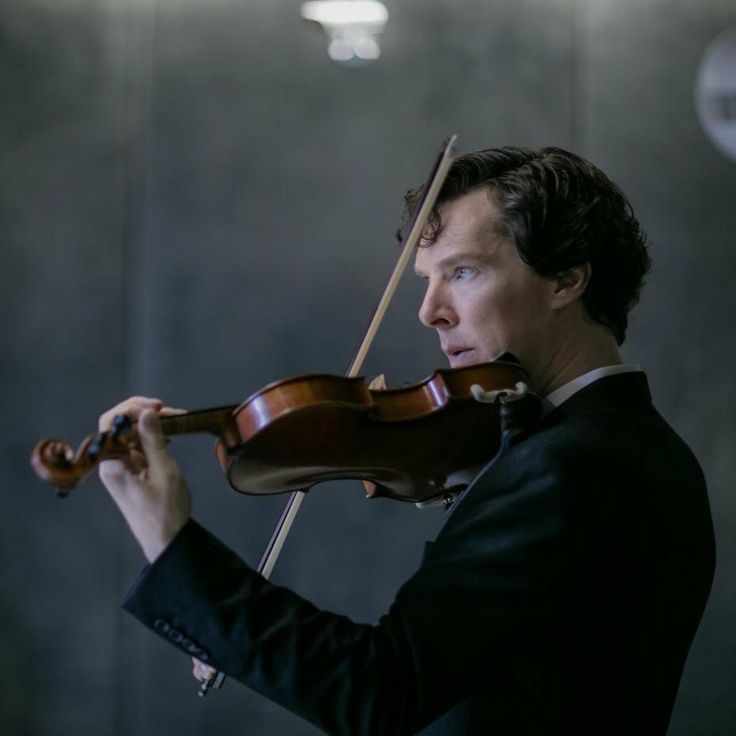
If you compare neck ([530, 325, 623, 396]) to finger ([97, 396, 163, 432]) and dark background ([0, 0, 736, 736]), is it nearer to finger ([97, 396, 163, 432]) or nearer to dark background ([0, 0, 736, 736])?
finger ([97, 396, 163, 432])

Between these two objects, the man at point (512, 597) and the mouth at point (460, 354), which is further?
the mouth at point (460, 354)

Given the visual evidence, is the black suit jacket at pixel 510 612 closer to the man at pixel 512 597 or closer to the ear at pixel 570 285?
the man at pixel 512 597

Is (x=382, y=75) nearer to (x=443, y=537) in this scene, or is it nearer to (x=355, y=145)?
(x=355, y=145)

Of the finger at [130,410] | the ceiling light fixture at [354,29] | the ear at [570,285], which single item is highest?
the ceiling light fixture at [354,29]

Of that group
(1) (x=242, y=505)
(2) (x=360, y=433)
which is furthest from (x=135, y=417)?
(1) (x=242, y=505)

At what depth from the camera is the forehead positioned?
146 centimetres

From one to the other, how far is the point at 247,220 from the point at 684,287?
1.27m

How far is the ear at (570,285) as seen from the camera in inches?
57.3

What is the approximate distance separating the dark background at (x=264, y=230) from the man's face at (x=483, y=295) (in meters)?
1.55

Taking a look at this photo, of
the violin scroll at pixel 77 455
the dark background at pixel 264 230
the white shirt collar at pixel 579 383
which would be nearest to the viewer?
the violin scroll at pixel 77 455

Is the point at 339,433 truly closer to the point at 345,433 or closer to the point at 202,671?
the point at 345,433

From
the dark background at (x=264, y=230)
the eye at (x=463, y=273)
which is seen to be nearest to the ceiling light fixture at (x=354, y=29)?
the dark background at (x=264, y=230)

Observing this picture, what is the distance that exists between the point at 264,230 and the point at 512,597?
2.11m

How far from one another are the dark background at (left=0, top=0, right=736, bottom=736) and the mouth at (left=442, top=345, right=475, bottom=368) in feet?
5.08
